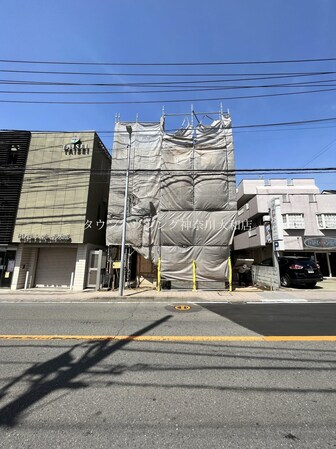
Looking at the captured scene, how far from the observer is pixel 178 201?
14570 mm

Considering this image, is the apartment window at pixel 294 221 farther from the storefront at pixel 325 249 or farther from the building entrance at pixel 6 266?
the building entrance at pixel 6 266

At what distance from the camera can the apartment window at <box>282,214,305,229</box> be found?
22.0 meters

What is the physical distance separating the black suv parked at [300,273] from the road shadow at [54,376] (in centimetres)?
1189

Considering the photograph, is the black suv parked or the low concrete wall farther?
the black suv parked

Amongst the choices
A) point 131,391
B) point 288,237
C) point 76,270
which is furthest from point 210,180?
point 131,391

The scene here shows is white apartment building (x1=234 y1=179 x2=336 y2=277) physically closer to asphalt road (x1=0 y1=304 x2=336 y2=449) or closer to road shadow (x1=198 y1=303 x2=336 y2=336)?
road shadow (x1=198 y1=303 x2=336 y2=336)

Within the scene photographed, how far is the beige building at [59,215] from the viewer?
1491 cm

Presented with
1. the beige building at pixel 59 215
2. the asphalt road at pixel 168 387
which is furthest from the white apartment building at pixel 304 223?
the asphalt road at pixel 168 387

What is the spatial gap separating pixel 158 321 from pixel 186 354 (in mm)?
2418

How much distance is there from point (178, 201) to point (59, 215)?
7.26 metres

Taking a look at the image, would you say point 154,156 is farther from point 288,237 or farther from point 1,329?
point 288,237

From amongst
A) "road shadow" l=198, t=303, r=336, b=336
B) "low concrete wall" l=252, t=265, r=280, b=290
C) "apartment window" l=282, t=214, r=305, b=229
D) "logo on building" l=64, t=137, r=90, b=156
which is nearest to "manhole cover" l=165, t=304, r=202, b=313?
"road shadow" l=198, t=303, r=336, b=336

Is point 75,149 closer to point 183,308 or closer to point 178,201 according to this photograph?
point 178,201

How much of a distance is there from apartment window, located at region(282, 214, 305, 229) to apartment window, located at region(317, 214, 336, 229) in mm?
1585
